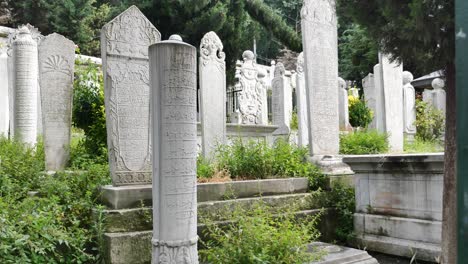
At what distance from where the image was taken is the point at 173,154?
322cm

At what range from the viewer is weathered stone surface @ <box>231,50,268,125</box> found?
42.2ft

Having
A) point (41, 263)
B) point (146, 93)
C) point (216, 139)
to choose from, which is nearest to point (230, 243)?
point (41, 263)

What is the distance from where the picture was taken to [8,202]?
4273 millimetres

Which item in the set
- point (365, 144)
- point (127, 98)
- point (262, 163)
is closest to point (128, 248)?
point (127, 98)

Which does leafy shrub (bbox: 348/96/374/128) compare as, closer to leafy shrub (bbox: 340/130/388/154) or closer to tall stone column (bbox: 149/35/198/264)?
leafy shrub (bbox: 340/130/388/154)

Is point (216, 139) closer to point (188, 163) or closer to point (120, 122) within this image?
point (120, 122)

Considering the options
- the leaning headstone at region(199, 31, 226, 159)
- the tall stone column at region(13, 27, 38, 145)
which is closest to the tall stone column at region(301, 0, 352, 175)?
the leaning headstone at region(199, 31, 226, 159)

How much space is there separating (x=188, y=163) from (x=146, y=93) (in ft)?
6.04

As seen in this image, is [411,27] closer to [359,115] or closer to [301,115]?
[301,115]

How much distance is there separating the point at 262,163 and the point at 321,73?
1943 millimetres

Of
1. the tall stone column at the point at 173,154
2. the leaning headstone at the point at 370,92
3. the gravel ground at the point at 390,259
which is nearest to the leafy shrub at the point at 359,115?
the leaning headstone at the point at 370,92

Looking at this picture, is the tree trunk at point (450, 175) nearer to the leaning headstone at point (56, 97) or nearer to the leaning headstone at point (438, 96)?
the leaning headstone at point (56, 97)

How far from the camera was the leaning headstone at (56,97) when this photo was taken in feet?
20.0

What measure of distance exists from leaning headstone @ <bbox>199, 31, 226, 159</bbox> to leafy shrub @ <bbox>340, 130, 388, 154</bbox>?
285 centimetres
